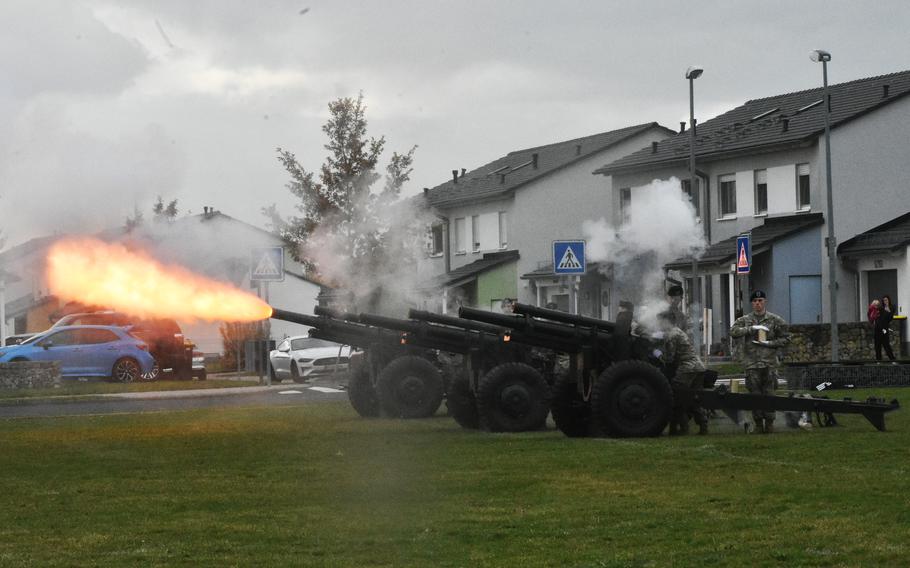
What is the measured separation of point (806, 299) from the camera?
46719mm

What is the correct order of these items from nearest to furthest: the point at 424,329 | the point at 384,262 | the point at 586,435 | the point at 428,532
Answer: the point at 428,532 < the point at 586,435 < the point at 424,329 < the point at 384,262

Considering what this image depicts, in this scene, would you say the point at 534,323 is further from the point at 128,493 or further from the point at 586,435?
the point at 128,493

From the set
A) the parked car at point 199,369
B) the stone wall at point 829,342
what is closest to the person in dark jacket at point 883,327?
the stone wall at point 829,342

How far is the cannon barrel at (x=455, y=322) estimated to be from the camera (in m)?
21.8

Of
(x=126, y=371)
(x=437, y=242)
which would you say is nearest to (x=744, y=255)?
(x=126, y=371)

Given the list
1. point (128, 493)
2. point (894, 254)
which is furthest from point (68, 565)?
point (894, 254)

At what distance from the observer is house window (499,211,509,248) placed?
61.5 m

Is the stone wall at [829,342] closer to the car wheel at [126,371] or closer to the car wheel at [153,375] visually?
the car wheel at [153,375]

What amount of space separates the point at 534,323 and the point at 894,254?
88.4 ft

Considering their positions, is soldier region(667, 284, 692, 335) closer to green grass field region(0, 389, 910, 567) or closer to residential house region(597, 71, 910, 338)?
green grass field region(0, 389, 910, 567)

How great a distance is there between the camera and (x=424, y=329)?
22.4 metres

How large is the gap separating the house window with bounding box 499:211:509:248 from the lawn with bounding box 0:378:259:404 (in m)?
23.2

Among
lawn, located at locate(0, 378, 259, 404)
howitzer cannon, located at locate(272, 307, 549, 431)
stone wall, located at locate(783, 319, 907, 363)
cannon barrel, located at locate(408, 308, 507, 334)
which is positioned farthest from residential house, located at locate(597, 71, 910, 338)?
cannon barrel, located at locate(408, 308, 507, 334)

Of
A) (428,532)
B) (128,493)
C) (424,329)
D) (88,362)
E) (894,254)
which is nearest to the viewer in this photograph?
(428,532)
